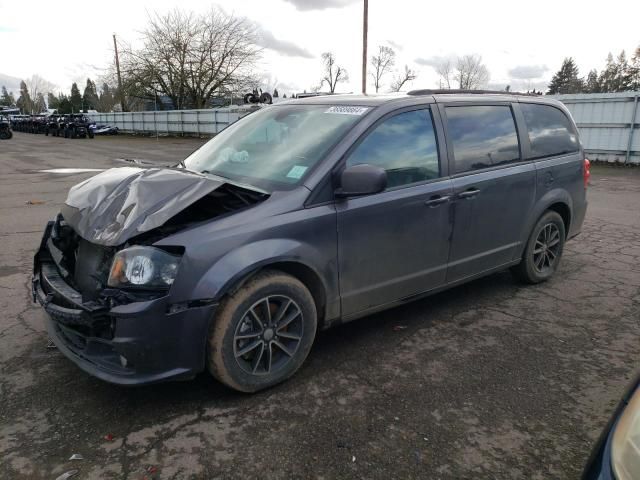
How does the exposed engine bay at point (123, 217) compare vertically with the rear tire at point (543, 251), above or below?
above

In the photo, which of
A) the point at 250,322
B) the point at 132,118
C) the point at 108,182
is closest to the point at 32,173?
the point at 108,182

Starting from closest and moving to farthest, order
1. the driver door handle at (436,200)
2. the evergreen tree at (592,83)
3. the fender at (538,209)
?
the driver door handle at (436,200)
the fender at (538,209)
the evergreen tree at (592,83)

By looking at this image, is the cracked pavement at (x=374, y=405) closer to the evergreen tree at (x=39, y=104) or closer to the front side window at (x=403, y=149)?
the front side window at (x=403, y=149)

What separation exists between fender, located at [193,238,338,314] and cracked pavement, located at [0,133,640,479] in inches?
27.8

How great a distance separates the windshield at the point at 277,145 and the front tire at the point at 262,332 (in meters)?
0.65

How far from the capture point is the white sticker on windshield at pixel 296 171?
313 centimetres

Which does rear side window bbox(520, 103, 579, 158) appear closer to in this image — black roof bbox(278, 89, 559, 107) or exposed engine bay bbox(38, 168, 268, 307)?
black roof bbox(278, 89, 559, 107)

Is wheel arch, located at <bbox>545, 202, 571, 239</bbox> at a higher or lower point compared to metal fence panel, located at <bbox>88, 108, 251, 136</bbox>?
lower

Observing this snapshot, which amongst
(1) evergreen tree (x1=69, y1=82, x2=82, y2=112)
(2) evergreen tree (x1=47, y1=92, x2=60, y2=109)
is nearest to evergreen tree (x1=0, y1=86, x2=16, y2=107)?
(2) evergreen tree (x1=47, y1=92, x2=60, y2=109)

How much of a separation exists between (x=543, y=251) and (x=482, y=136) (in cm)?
147

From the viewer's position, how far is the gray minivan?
260 cm

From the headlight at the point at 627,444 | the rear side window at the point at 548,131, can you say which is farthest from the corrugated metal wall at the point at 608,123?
the headlight at the point at 627,444

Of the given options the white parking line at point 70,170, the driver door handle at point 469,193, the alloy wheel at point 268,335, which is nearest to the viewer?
the alloy wheel at point 268,335

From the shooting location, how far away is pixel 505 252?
4348mm
